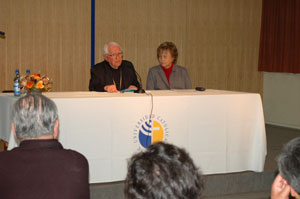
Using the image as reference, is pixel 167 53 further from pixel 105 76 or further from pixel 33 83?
pixel 33 83

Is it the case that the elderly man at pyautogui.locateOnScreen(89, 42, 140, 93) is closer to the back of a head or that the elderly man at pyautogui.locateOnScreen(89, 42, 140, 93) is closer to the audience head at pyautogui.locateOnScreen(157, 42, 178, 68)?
the audience head at pyautogui.locateOnScreen(157, 42, 178, 68)

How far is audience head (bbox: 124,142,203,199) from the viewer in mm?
1218

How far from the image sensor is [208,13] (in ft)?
26.1

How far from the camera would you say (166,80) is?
5.30 meters

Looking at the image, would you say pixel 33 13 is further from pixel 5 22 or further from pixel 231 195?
pixel 231 195

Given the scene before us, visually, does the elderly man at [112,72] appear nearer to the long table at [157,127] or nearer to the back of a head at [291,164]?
the long table at [157,127]

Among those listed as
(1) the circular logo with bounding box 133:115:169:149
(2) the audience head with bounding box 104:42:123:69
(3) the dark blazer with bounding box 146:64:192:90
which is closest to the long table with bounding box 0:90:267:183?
(1) the circular logo with bounding box 133:115:169:149

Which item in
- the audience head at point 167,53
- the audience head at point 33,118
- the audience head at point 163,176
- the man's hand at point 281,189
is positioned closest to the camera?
the audience head at point 163,176

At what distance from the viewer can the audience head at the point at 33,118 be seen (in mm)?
1936

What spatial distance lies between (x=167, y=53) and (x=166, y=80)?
0.33 metres

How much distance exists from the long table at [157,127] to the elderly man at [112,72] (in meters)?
0.66

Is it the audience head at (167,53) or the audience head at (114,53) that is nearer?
the audience head at (114,53)

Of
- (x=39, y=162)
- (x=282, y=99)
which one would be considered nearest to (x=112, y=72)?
(x=39, y=162)

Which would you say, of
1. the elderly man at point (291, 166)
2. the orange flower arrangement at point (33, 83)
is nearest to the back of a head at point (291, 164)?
the elderly man at point (291, 166)
